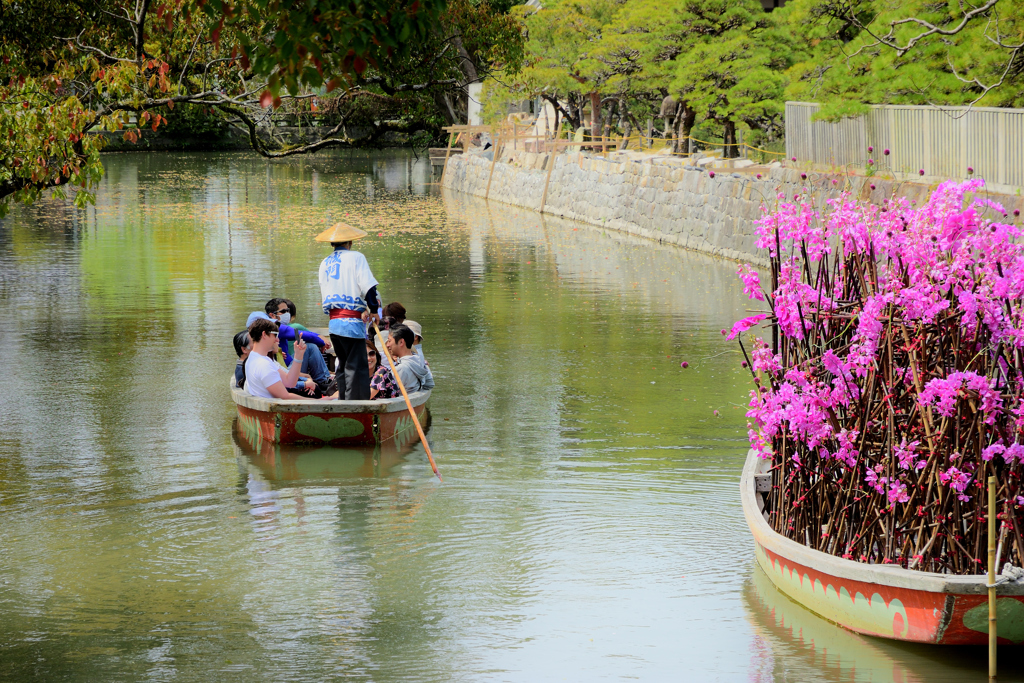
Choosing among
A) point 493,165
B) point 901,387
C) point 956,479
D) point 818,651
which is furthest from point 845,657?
point 493,165

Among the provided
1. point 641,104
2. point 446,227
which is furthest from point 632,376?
point 641,104

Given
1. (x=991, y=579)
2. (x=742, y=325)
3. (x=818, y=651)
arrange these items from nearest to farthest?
1. (x=991, y=579)
2. (x=818, y=651)
3. (x=742, y=325)

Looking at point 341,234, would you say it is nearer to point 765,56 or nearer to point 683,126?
point 765,56

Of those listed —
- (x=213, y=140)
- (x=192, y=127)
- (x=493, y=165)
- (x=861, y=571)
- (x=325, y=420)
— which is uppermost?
(x=192, y=127)

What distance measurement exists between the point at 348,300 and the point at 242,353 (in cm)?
150

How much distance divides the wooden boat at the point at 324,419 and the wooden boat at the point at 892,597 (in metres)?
4.42

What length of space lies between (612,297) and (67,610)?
13.9 m

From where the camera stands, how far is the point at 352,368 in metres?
11.4

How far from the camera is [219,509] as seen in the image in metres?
9.55

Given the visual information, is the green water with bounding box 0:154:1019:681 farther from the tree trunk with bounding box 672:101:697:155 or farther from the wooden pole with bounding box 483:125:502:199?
the wooden pole with bounding box 483:125:502:199

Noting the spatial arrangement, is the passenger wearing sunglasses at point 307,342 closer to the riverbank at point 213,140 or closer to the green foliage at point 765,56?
the green foliage at point 765,56

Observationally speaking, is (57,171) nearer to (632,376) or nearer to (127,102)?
(127,102)

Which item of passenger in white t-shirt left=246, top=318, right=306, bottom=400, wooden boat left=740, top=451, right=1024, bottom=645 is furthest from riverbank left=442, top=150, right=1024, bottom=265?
wooden boat left=740, top=451, right=1024, bottom=645

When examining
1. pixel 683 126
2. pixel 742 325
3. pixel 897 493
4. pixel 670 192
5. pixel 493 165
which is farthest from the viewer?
pixel 493 165
